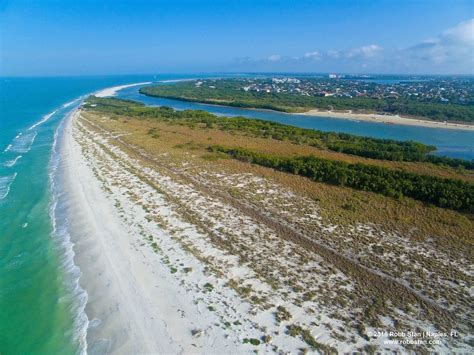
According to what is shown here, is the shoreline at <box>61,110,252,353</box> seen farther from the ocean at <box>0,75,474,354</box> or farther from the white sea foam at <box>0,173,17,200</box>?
the white sea foam at <box>0,173,17,200</box>

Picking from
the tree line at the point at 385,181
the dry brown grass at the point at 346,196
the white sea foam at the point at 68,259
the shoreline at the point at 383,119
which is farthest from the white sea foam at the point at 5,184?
the shoreline at the point at 383,119

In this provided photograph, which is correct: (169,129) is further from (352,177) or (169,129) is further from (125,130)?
(352,177)

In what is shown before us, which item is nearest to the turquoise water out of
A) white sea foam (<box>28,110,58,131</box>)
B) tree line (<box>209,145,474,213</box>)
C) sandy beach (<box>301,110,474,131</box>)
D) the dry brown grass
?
the dry brown grass

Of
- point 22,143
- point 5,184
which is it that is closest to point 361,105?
point 22,143

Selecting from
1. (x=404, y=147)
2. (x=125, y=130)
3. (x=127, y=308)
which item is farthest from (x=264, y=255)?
(x=125, y=130)

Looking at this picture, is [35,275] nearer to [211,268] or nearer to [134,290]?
[134,290]

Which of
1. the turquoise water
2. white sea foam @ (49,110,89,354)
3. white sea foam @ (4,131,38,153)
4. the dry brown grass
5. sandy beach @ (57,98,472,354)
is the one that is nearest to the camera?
sandy beach @ (57,98,472,354)
